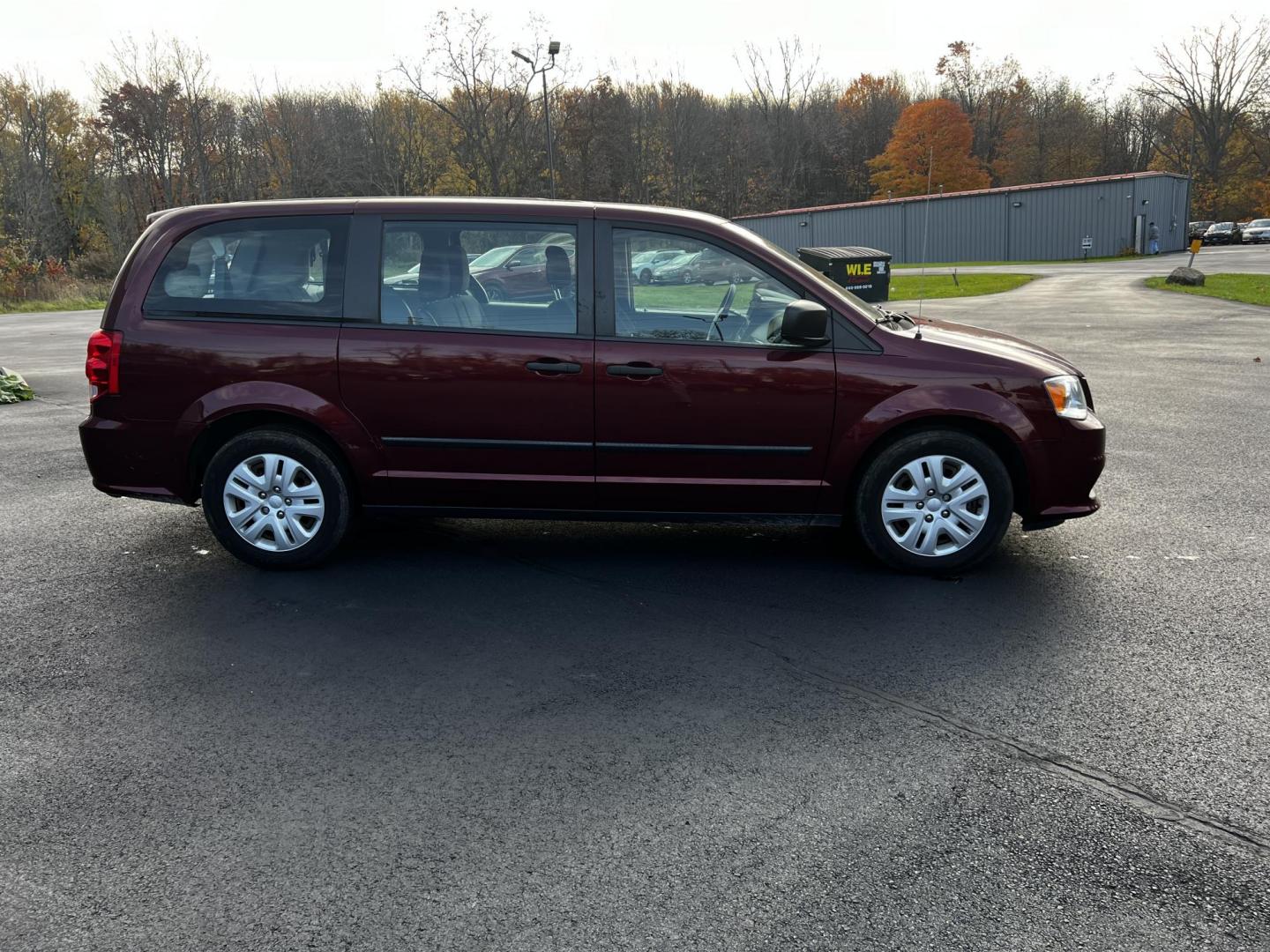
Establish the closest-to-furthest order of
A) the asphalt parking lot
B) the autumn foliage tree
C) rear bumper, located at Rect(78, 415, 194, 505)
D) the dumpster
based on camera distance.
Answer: the asphalt parking lot → rear bumper, located at Rect(78, 415, 194, 505) → the dumpster → the autumn foliage tree

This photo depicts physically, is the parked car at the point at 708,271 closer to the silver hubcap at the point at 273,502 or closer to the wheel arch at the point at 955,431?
the wheel arch at the point at 955,431

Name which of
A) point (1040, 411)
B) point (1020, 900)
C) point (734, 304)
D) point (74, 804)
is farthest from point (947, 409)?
point (74, 804)

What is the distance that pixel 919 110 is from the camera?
76.0 m

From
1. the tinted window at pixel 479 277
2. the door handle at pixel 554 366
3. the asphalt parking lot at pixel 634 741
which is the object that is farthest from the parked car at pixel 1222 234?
the door handle at pixel 554 366

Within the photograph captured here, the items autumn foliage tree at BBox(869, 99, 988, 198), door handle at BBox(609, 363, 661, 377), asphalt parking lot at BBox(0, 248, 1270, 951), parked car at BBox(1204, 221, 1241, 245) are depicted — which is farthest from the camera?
autumn foliage tree at BBox(869, 99, 988, 198)

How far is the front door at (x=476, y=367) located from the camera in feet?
17.4

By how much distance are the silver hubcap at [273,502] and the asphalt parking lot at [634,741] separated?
8.7 inches

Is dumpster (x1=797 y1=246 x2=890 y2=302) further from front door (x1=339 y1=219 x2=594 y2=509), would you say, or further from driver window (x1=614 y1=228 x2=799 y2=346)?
front door (x1=339 y1=219 x2=594 y2=509)

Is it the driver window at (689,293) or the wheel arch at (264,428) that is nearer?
the driver window at (689,293)

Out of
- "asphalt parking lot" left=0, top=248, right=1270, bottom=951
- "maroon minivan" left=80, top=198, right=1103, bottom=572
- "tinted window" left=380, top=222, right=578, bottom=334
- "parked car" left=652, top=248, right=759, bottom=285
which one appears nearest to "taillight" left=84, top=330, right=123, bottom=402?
"maroon minivan" left=80, top=198, right=1103, bottom=572

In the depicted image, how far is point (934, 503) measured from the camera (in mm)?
5344

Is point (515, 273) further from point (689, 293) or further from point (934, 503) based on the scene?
point (934, 503)

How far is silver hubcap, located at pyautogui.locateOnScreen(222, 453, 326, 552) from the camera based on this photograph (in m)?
5.47

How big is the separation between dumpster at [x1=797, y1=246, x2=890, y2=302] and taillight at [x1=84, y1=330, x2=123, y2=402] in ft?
65.6
